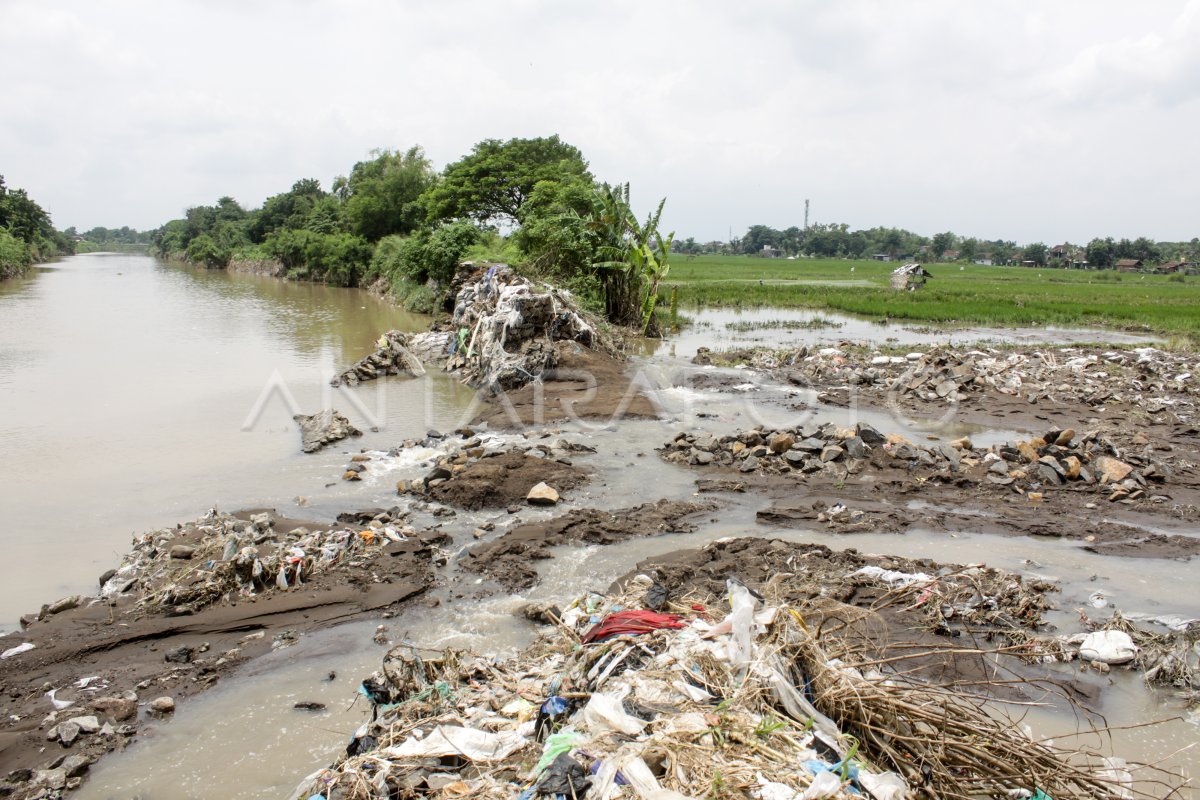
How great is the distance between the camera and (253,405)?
11.9 m

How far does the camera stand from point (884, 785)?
2791 mm

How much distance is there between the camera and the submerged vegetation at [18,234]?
3933 centimetres

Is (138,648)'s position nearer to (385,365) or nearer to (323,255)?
(385,365)

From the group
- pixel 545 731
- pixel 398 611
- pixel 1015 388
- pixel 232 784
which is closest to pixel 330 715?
pixel 232 784

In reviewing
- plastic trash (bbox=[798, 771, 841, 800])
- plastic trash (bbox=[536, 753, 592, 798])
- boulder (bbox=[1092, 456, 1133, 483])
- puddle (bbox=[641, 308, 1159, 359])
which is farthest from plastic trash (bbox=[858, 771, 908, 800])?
puddle (bbox=[641, 308, 1159, 359])

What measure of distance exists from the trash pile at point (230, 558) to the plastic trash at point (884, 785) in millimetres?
4565

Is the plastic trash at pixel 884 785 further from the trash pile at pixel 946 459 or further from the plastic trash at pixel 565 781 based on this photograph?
the trash pile at pixel 946 459

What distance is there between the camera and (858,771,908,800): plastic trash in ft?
9.05

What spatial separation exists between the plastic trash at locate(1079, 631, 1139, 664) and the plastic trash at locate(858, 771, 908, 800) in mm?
3051

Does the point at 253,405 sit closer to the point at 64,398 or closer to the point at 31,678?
the point at 64,398

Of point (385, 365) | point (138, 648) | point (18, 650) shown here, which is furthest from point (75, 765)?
point (385, 365)

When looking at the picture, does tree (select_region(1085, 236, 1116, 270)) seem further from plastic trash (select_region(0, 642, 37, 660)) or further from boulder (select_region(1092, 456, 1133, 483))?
plastic trash (select_region(0, 642, 37, 660))

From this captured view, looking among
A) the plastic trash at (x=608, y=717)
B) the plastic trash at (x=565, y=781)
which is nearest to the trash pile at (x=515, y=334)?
the plastic trash at (x=608, y=717)

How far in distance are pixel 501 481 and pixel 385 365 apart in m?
7.75
